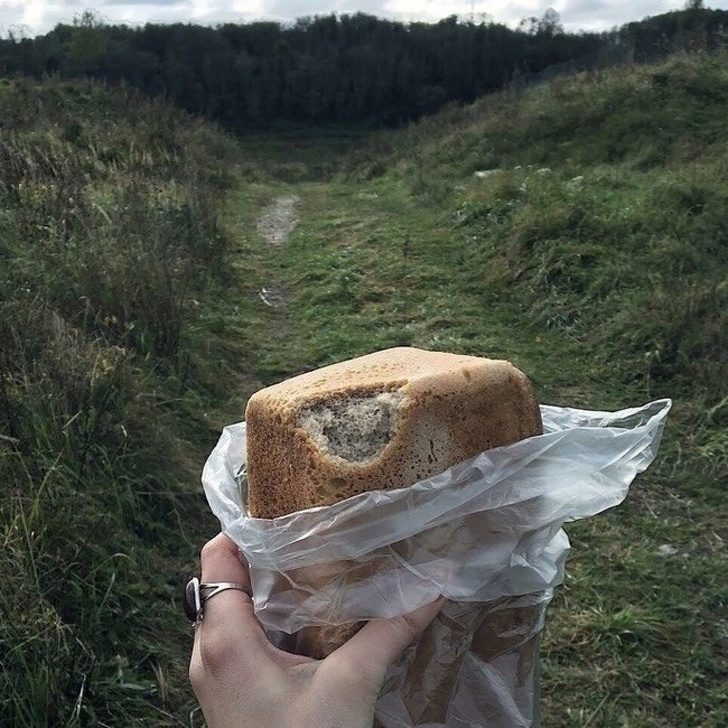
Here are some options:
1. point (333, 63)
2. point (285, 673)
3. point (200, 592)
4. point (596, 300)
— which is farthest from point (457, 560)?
point (333, 63)

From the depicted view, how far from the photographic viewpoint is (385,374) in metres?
1.22

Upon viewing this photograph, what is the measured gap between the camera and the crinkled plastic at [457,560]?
3.86 ft

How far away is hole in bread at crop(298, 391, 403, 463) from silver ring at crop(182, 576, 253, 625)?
318 millimetres

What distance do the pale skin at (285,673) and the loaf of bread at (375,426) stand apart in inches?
3.5

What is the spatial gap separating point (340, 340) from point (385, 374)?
406cm

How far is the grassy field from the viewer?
2.40m

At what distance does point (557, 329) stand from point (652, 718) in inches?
122

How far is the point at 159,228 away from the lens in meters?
5.56

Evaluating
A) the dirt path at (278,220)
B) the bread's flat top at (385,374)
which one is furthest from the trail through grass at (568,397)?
the bread's flat top at (385,374)

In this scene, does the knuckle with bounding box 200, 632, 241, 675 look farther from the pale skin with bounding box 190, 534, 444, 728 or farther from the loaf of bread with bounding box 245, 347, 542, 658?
the loaf of bread with bounding box 245, 347, 542, 658

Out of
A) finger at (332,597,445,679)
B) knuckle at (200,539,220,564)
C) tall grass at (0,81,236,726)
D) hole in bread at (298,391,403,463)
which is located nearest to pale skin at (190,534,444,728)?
finger at (332,597,445,679)

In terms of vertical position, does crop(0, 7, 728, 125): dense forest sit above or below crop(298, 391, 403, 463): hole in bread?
above

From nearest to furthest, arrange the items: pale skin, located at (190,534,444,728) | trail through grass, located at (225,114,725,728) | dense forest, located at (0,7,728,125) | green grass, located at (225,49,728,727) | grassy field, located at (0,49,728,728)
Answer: pale skin, located at (190,534,444,728)
grassy field, located at (0,49,728,728)
trail through grass, located at (225,114,725,728)
green grass, located at (225,49,728,727)
dense forest, located at (0,7,728,125)

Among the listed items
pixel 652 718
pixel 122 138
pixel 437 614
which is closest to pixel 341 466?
pixel 437 614
